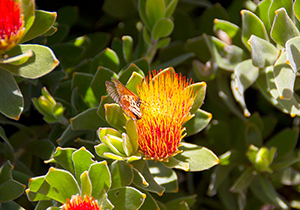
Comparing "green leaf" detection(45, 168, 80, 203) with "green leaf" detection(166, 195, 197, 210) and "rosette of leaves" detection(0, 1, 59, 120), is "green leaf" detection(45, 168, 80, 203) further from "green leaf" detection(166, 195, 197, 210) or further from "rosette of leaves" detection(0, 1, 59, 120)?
"green leaf" detection(166, 195, 197, 210)

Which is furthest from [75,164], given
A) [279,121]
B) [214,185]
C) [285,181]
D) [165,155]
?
[279,121]

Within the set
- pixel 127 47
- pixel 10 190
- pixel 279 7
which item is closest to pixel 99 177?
pixel 10 190

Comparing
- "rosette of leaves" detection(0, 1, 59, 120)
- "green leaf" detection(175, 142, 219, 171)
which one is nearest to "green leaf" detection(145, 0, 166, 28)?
"rosette of leaves" detection(0, 1, 59, 120)

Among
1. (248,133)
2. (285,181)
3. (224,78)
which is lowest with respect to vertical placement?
(285,181)

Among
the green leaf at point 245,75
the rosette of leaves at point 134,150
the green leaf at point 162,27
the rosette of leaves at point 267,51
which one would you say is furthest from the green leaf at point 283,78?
the green leaf at point 162,27

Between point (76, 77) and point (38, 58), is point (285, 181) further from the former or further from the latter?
point (38, 58)

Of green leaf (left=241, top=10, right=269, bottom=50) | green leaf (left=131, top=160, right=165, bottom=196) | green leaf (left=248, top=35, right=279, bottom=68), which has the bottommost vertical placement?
green leaf (left=131, top=160, right=165, bottom=196)

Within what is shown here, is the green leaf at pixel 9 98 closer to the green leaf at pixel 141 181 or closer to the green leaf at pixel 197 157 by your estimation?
the green leaf at pixel 141 181
